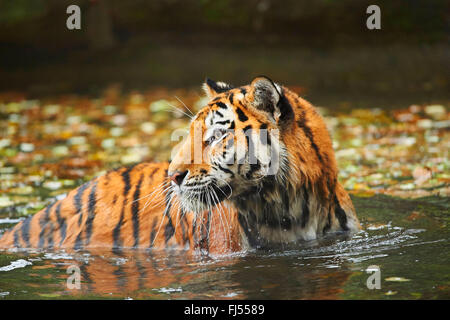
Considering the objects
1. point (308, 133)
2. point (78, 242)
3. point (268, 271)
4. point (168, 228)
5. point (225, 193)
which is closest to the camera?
point (268, 271)

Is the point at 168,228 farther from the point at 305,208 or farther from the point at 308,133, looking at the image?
the point at 308,133

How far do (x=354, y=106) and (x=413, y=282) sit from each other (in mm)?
5780

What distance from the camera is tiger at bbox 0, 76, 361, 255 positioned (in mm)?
3770

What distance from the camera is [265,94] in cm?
373

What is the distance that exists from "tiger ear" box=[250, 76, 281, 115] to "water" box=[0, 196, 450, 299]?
872mm

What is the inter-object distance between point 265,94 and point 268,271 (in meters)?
0.97

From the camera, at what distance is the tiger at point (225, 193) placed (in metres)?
3.77

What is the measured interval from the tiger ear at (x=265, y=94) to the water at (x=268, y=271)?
34.3 inches

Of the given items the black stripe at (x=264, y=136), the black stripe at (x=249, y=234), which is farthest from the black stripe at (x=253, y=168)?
the black stripe at (x=249, y=234)

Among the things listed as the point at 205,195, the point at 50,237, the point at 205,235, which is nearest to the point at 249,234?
the point at 205,235

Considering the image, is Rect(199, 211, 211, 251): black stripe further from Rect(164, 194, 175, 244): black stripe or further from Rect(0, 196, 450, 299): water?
Rect(164, 194, 175, 244): black stripe

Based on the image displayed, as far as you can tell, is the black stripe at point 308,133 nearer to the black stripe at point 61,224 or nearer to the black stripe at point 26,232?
the black stripe at point 61,224

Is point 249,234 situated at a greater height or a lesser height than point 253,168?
lesser

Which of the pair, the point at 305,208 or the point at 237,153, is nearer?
the point at 237,153
